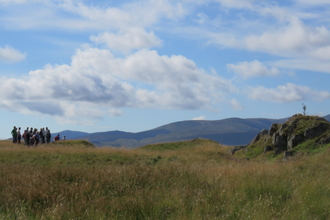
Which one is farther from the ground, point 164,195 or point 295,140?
point 295,140

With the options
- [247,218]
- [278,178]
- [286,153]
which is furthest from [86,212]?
[286,153]

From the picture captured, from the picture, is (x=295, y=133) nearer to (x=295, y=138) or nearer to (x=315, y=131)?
(x=295, y=138)

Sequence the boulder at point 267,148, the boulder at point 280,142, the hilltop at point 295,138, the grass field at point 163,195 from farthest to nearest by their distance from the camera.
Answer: the boulder at point 267,148 → the boulder at point 280,142 → the hilltop at point 295,138 → the grass field at point 163,195

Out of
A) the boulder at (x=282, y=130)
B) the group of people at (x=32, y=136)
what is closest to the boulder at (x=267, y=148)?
the boulder at (x=282, y=130)

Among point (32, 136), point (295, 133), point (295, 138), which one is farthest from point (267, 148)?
point (32, 136)

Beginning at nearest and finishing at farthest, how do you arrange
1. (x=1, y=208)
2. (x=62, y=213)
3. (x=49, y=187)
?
(x=62, y=213), (x=1, y=208), (x=49, y=187)

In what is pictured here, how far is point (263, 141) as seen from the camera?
88.2 feet

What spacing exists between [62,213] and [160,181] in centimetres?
445

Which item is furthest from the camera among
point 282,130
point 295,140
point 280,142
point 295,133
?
point 282,130

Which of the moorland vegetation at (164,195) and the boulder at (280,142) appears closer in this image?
the moorland vegetation at (164,195)

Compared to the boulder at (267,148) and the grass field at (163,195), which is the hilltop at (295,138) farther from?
the grass field at (163,195)

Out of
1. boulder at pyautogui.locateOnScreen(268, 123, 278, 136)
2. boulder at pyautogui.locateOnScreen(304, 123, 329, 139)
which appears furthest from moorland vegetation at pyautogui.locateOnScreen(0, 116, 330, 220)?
boulder at pyautogui.locateOnScreen(268, 123, 278, 136)

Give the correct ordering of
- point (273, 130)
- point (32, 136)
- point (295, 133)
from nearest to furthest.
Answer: point (295, 133) → point (273, 130) → point (32, 136)

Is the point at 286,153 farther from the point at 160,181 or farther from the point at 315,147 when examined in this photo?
the point at 160,181
